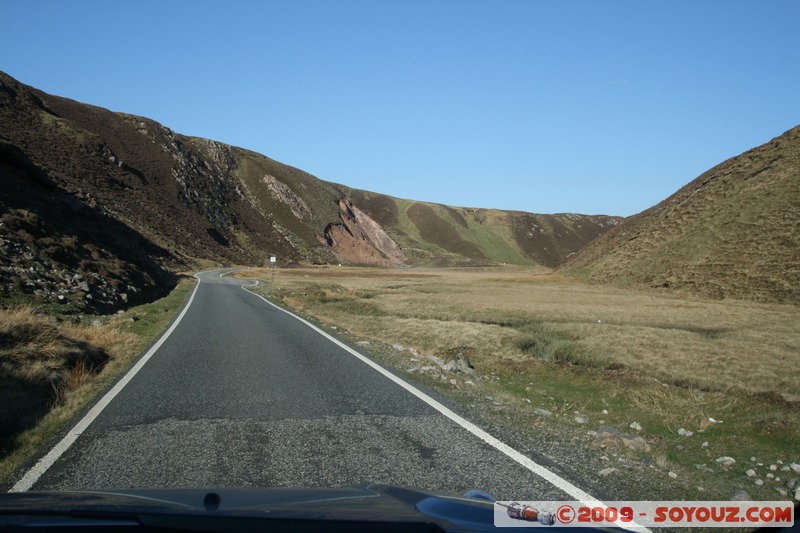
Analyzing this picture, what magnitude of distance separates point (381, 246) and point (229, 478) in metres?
129

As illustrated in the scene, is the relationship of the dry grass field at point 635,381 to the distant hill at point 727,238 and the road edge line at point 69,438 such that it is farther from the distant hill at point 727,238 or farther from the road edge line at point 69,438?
the distant hill at point 727,238

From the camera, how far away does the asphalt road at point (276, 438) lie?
477cm

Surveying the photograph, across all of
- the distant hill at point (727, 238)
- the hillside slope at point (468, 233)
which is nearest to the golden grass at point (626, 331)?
the distant hill at point (727, 238)

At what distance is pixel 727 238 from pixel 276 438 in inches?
1847

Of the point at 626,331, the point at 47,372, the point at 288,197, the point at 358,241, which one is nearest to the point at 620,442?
the point at 47,372

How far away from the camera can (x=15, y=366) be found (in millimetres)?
8547

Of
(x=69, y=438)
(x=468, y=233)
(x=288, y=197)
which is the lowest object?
(x=69, y=438)

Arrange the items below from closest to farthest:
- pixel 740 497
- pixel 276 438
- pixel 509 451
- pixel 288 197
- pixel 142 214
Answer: pixel 740 497 → pixel 509 451 → pixel 276 438 → pixel 142 214 → pixel 288 197

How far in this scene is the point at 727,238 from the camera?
4438 centimetres

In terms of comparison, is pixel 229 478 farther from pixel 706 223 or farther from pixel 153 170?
pixel 153 170

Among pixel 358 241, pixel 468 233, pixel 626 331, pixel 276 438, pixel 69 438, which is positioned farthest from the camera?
pixel 468 233

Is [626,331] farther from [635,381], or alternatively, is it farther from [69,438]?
[69,438]

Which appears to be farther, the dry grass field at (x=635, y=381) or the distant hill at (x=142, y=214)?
the distant hill at (x=142, y=214)

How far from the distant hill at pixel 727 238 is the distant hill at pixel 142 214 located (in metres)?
36.6
